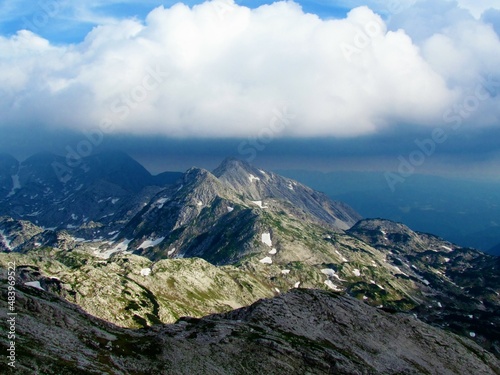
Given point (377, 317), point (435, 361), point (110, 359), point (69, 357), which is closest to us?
point (69, 357)

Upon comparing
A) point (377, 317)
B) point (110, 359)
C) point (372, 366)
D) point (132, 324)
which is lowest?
point (132, 324)

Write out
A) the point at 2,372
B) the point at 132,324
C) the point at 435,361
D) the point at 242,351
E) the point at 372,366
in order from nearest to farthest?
the point at 2,372
the point at 242,351
the point at 372,366
the point at 435,361
the point at 132,324

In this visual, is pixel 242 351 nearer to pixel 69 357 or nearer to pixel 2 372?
pixel 69 357

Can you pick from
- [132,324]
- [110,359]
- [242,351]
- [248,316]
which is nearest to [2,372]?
[110,359]

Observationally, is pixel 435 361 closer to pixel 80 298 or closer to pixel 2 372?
pixel 2 372

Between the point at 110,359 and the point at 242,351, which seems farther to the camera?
the point at 242,351

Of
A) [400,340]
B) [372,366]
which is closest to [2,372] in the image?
[372,366]

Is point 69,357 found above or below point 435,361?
below
